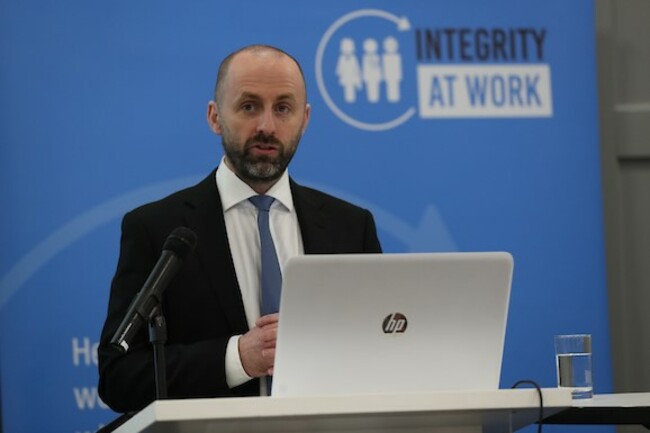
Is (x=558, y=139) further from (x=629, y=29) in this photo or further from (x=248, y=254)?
(x=248, y=254)

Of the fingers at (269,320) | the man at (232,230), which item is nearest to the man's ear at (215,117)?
the man at (232,230)

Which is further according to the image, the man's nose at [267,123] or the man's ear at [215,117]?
the man's ear at [215,117]

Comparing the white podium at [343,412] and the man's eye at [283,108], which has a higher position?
the man's eye at [283,108]

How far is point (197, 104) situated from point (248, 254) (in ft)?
3.44

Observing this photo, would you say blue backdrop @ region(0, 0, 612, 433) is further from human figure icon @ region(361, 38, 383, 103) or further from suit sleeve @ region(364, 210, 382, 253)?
suit sleeve @ region(364, 210, 382, 253)

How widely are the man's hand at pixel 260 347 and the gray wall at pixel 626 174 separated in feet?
7.35

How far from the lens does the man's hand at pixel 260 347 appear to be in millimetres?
2965

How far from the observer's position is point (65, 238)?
4.32 m

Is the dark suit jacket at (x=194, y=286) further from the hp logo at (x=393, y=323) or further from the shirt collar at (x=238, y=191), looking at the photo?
the hp logo at (x=393, y=323)

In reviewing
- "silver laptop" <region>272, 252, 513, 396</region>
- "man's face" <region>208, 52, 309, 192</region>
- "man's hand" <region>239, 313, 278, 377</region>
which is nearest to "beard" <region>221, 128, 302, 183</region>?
"man's face" <region>208, 52, 309, 192</region>

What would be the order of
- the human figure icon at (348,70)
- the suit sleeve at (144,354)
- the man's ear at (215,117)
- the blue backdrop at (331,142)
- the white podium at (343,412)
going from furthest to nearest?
the human figure icon at (348,70) → the blue backdrop at (331,142) → the man's ear at (215,117) → the suit sleeve at (144,354) → the white podium at (343,412)

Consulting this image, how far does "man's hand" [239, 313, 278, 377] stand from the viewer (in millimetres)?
2965

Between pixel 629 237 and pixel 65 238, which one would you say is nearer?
pixel 65 238

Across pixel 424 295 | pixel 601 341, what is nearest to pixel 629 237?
pixel 601 341
